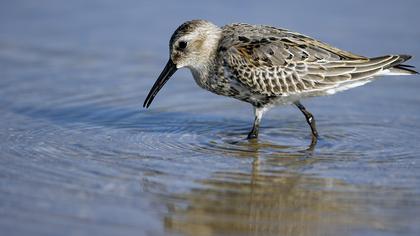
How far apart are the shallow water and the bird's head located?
87 cm

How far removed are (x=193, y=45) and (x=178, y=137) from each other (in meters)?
1.28

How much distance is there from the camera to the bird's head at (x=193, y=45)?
10.0m

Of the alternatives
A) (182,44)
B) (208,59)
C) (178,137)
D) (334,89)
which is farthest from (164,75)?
(334,89)

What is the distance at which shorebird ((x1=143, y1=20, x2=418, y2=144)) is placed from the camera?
967 cm

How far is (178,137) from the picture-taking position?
32.5 ft

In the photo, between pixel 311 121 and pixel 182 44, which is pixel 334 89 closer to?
pixel 311 121

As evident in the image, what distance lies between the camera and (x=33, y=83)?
38.2 feet

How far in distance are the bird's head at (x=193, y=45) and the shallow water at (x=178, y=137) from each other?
0.87 m

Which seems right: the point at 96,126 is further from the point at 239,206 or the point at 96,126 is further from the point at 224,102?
the point at 239,206

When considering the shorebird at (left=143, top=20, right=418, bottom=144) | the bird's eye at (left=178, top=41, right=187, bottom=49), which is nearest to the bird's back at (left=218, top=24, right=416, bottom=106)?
the shorebird at (left=143, top=20, right=418, bottom=144)

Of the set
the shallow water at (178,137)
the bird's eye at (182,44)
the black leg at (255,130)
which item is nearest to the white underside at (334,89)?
the black leg at (255,130)

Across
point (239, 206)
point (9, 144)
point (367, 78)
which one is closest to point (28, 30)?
point (9, 144)

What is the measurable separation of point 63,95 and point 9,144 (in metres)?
2.42

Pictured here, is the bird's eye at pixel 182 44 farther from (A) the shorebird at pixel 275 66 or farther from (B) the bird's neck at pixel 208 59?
(B) the bird's neck at pixel 208 59
